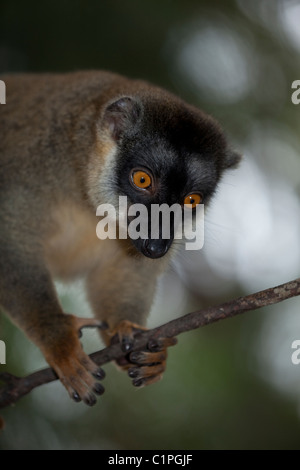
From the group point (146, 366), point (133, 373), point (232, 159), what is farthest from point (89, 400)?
point (232, 159)

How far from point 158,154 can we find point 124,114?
0.50 meters

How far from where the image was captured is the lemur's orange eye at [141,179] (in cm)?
428

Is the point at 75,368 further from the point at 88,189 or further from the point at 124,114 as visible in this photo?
the point at 124,114

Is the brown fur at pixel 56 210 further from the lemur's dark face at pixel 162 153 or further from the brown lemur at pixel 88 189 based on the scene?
the lemur's dark face at pixel 162 153

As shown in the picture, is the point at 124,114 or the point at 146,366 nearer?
the point at 124,114

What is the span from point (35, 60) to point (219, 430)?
17.0 feet

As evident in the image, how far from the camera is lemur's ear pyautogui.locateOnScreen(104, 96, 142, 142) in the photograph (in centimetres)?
448

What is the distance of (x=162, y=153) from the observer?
4.25 metres

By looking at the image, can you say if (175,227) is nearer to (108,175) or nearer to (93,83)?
(108,175)

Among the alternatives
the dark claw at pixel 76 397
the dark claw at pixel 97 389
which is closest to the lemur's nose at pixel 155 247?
the dark claw at pixel 97 389

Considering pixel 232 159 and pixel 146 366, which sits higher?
pixel 232 159

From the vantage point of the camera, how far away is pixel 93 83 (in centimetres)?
534
